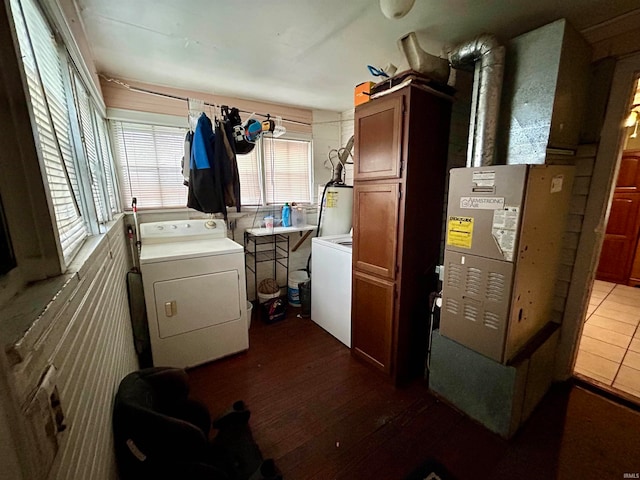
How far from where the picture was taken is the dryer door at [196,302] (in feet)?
6.84

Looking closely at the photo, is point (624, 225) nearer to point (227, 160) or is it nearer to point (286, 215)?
point (286, 215)

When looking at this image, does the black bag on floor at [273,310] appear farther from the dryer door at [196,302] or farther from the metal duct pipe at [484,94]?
the metal duct pipe at [484,94]

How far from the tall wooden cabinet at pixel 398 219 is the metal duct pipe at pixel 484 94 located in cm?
25

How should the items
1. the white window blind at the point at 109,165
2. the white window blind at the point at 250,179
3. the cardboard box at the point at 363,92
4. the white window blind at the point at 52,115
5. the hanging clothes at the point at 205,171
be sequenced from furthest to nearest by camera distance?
1. the white window blind at the point at 250,179
2. the white window blind at the point at 109,165
3. the hanging clothes at the point at 205,171
4. the cardboard box at the point at 363,92
5. the white window blind at the point at 52,115

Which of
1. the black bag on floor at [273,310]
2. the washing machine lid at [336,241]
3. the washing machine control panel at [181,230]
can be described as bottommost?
the black bag on floor at [273,310]

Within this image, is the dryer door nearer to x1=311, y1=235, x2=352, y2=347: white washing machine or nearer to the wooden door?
x1=311, y1=235, x2=352, y2=347: white washing machine

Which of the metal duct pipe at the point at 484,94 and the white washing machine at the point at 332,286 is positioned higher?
the metal duct pipe at the point at 484,94

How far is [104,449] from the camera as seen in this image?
888mm

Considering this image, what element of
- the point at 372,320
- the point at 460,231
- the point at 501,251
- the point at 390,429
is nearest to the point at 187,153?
the point at 372,320

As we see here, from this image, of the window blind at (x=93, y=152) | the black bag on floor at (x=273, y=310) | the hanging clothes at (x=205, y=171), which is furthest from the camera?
the black bag on floor at (x=273, y=310)

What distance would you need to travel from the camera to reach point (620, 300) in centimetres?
346

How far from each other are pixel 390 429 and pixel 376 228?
132 cm

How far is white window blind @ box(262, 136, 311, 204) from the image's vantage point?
11.5ft

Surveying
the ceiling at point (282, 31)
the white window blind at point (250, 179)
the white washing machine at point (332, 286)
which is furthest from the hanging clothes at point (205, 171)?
the white washing machine at point (332, 286)
